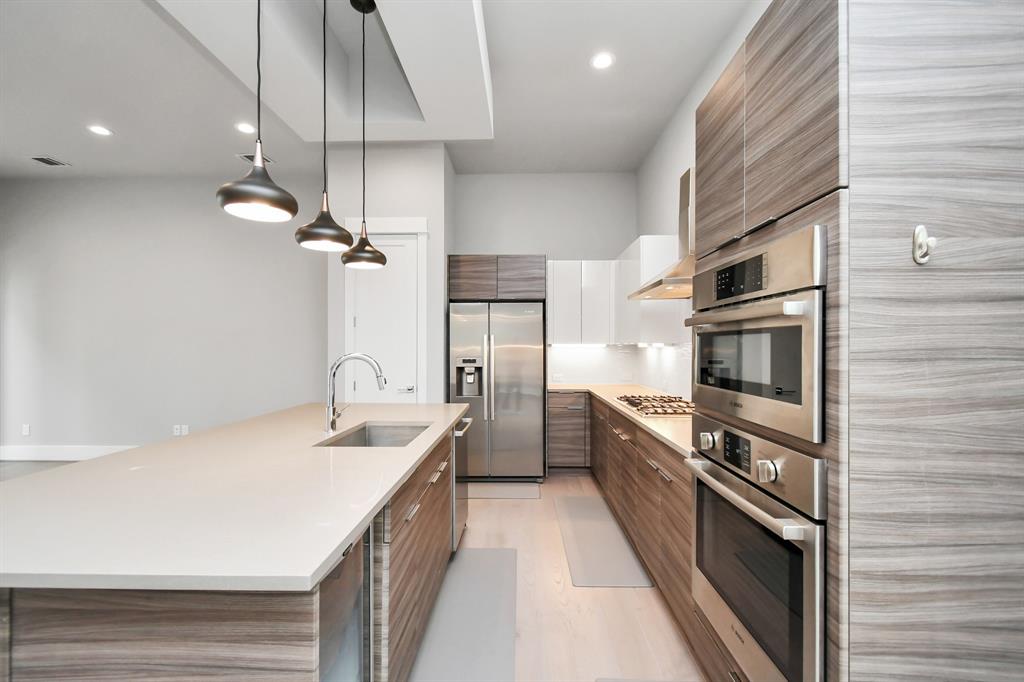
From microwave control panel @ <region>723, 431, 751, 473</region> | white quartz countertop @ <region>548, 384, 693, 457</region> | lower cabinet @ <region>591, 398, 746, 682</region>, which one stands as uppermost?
microwave control panel @ <region>723, 431, 751, 473</region>

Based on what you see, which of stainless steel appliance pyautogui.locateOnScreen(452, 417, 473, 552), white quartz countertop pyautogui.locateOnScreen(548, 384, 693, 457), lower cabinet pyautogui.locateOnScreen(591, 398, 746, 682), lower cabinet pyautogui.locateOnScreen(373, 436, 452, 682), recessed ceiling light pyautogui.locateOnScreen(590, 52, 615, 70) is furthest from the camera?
recessed ceiling light pyautogui.locateOnScreen(590, 52, 615, 70)

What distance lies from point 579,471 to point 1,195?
24.0 ft

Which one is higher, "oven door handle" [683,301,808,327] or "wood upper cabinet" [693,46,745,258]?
"wood upper cabinet" [693,46,745,258]

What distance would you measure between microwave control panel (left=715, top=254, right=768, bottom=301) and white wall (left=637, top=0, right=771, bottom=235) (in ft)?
5.96

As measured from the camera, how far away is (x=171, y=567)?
828mm

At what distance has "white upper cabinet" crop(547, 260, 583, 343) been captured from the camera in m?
4.59

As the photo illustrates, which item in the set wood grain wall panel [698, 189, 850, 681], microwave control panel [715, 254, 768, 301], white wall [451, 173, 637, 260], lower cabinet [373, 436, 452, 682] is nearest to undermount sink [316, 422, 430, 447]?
lower cabinet [373, 436, 452, 682]

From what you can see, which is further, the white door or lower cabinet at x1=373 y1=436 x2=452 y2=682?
the white door

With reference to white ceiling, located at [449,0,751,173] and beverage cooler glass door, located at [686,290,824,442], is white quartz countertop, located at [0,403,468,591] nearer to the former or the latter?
beverage cooler glass door, located at [686,290,824,442]

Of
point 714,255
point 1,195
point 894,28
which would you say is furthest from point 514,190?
point 1,195

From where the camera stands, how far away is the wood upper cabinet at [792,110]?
0.99 metres

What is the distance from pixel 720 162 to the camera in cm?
158

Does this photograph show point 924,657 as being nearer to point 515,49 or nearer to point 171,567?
point 171,567

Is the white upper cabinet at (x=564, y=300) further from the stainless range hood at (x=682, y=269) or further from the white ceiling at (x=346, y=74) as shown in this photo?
the stainless range hood at (x=682, y=269)
